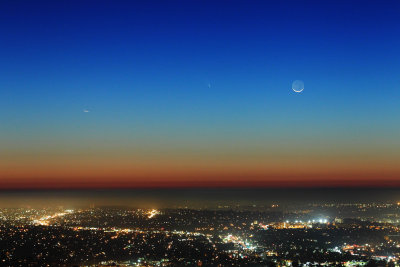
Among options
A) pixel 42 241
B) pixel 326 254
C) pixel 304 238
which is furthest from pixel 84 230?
pixel 326 254

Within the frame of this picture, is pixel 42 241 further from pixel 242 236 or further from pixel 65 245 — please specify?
pixel 242 236

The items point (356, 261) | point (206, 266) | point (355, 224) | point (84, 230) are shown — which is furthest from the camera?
point (355, 224)

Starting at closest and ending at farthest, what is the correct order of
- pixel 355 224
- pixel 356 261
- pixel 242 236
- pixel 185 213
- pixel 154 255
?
pixel 356 261, pixel 154 255, pixel 242 236, pixel 355 224, pixel 185 213

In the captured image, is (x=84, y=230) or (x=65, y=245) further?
(x=84, y=230)

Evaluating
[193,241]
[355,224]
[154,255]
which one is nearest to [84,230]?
[193,241]

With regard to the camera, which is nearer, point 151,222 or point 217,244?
point 217,244

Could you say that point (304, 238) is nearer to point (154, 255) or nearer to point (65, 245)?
point (154, 255)

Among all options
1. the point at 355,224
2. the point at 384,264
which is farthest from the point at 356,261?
the point at 355,224

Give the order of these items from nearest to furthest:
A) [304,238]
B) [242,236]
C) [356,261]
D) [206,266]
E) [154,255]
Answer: [206,266]
[356,261]
[154,255]
[304,238]
[242,236]

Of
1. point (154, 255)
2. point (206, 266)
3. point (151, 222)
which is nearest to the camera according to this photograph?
point (206, 266)
